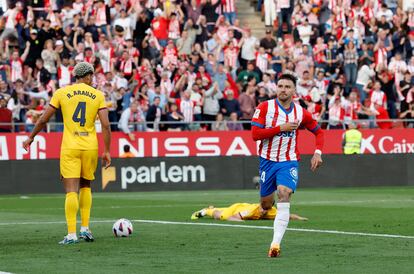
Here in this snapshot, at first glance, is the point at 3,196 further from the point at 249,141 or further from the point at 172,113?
the point at 249,141

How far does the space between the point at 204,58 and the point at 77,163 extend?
19.9 meters

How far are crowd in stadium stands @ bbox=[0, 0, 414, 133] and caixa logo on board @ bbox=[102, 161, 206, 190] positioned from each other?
62.6 inches

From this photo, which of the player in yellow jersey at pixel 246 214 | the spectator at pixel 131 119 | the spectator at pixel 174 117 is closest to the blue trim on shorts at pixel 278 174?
the player in yellow jersey at pixel 246 214

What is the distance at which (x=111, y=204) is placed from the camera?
25.4 m

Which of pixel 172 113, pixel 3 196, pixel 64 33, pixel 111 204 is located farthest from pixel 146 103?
pixel 111 204

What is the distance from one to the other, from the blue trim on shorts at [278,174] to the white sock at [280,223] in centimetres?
42

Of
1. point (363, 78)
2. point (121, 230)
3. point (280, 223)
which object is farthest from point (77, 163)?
point (363, 78)

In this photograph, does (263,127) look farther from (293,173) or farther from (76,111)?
(76,111)

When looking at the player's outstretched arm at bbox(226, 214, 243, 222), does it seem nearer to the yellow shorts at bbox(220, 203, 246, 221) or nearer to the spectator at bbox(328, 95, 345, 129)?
the yellow shorts at bbox(220, 203, 246, 221)

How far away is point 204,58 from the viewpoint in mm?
34844

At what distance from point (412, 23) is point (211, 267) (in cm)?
2788

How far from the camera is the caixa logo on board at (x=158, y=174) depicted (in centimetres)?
3155

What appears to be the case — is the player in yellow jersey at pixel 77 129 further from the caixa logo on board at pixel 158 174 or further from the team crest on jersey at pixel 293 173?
the caixa logo on board at pixel 158 174

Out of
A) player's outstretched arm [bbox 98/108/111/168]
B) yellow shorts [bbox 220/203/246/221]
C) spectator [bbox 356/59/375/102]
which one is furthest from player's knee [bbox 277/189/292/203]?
spectator [bbox 356/59/375/102]
